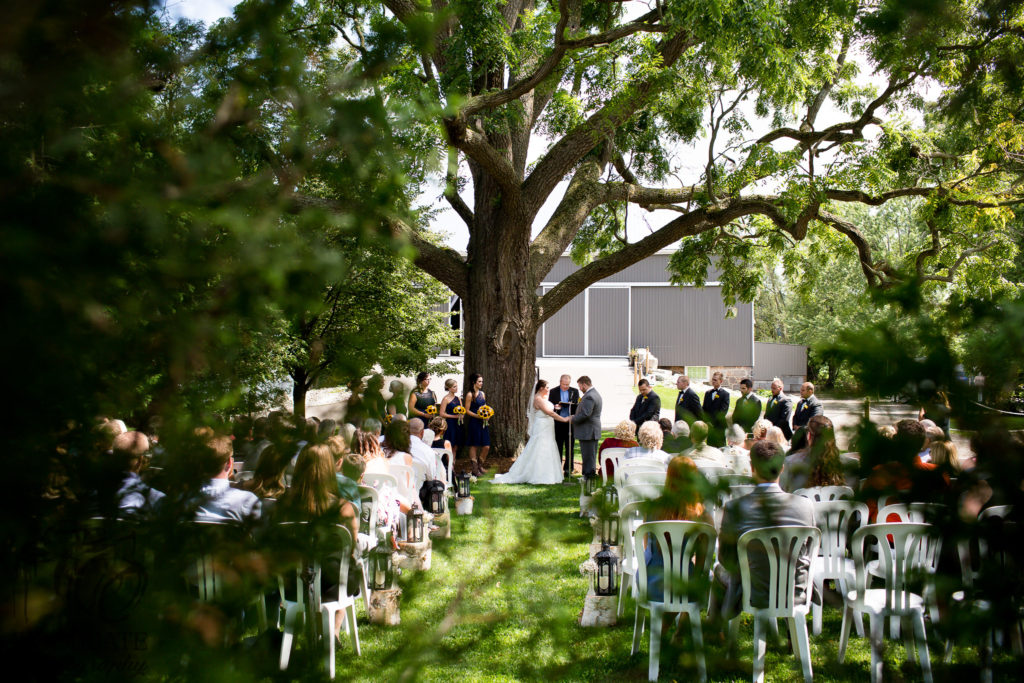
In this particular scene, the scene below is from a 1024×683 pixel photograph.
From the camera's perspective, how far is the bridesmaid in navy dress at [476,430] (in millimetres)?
12180

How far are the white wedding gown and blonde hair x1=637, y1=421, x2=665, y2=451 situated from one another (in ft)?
15.2

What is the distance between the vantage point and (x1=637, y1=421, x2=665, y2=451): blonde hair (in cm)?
707

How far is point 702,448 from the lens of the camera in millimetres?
1513

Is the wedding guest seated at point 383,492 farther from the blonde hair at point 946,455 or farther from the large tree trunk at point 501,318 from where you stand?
the large tree trunk at point 501,318

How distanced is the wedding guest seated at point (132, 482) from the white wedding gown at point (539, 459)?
10775 millimetres

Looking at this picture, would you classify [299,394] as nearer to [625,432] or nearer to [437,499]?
[437,499]

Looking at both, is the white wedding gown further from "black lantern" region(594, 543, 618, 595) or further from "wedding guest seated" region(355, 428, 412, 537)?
"black lantern" region(594, 543, 618, 595)

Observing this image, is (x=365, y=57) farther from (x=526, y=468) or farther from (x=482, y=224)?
(x=482, y=224)

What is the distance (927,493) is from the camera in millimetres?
1295

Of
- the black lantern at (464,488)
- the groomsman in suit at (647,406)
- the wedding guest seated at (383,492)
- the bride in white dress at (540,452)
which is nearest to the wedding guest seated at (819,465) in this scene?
the wedding guest seated at (383,492)

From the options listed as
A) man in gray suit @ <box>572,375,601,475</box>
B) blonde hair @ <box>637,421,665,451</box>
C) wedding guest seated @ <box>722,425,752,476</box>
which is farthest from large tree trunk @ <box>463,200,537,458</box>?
wedding guest seated @ <box>722,425,752,476</box>

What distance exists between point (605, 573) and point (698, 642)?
4.25m

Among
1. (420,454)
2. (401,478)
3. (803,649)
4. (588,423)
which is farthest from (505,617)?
(588,423)

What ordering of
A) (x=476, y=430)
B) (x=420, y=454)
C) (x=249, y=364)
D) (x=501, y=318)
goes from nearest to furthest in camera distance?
(x=249, y=364) → (x=420, y=454) → (x=476, y=430) → (x=501, y=318)
